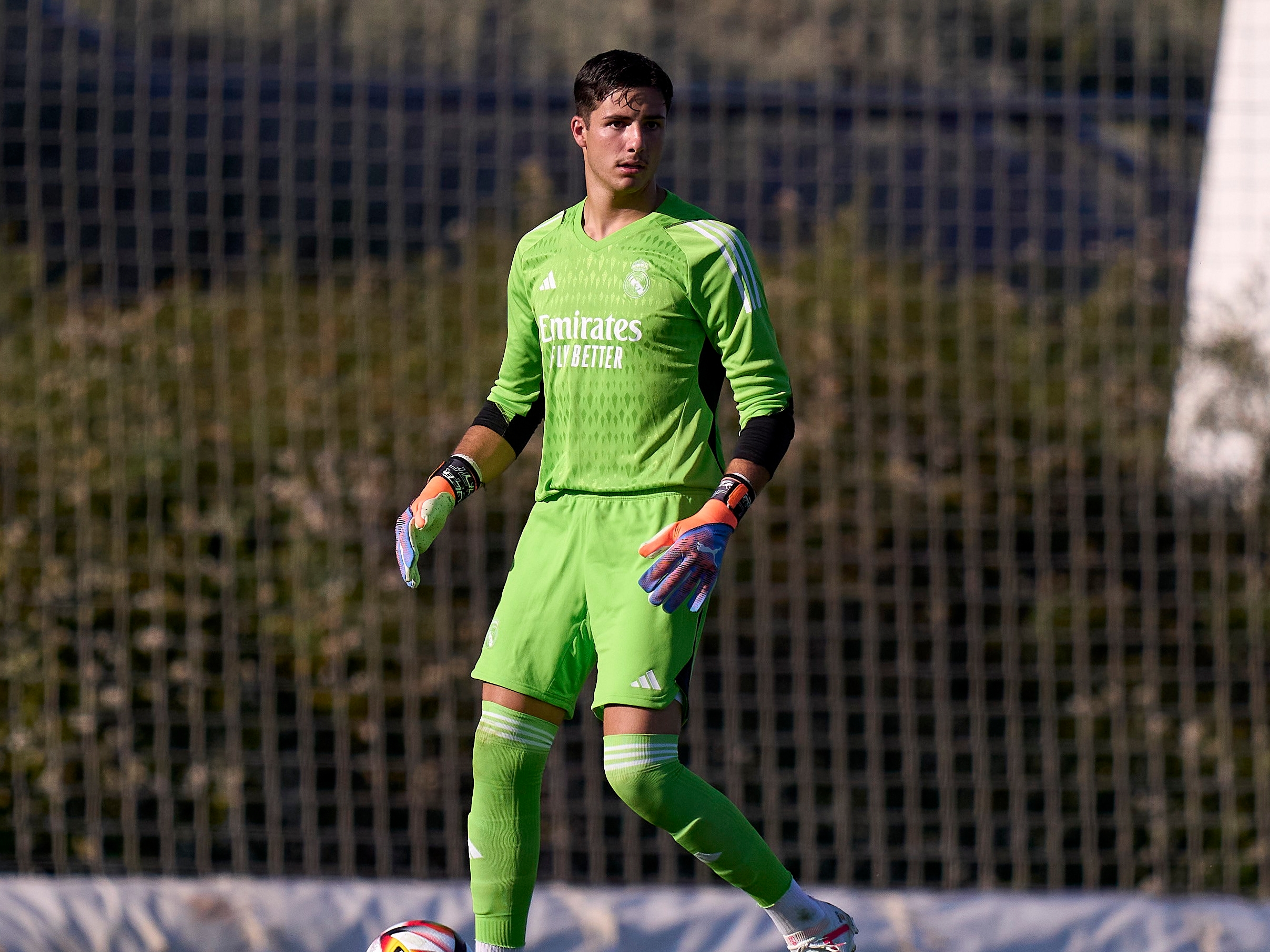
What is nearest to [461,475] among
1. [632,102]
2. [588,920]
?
[632,102]

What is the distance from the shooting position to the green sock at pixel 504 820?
374 cm

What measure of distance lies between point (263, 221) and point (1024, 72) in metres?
3.84

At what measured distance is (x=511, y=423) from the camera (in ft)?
13.2

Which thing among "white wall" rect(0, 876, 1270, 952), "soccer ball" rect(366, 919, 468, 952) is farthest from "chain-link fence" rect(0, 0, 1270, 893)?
"soccer ball" rect(366, 919, 468, 952)

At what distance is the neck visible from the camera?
3.69 meters

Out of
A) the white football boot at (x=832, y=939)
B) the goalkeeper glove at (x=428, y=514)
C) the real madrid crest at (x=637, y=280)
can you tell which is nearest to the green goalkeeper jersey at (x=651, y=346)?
the real madrid crest at (x=637, y=280)

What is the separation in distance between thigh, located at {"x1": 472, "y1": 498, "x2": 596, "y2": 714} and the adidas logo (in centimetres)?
24

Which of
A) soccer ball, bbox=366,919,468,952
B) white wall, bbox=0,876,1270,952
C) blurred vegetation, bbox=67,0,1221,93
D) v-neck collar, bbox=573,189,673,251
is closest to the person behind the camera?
v-neck collar, bbox=573,189,673,251

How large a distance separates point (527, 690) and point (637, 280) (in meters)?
0.99

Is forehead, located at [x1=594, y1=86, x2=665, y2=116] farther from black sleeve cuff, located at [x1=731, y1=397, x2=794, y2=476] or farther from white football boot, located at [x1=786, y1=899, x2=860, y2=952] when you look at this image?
white football boot, located at [x1=786, y1=899, x2=860, y2=952]

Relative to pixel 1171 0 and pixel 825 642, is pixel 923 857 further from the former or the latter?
pixel 1171 0

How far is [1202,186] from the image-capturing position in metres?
6.83

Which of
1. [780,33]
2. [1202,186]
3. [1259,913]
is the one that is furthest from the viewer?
[780,33]

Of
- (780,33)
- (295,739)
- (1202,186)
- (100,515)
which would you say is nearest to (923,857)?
(295,739)
